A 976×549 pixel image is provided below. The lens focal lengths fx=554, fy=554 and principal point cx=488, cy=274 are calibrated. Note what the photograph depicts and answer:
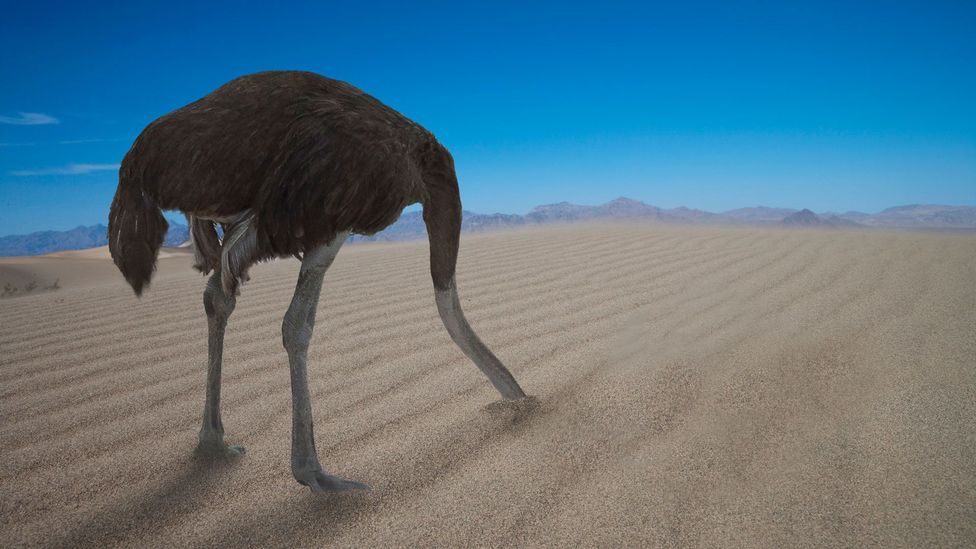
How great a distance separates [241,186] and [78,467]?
1.68m

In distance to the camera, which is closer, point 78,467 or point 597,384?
point 78,467

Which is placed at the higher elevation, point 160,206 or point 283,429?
point 160,206

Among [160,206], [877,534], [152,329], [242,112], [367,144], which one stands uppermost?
[242,112]

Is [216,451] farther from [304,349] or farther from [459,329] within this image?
[459,329]

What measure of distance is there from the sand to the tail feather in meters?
1.00

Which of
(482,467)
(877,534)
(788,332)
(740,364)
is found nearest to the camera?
(877,534)

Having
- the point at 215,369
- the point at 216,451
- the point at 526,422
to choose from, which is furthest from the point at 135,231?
the point at 526,422

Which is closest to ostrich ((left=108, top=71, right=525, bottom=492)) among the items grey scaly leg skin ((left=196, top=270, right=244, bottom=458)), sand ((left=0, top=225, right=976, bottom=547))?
grey scaly leg skin ((left=196, top=270, right=244, bottom=458))

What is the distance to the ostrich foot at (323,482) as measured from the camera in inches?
90.4

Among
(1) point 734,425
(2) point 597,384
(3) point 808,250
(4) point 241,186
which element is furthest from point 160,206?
(3) point 808,250

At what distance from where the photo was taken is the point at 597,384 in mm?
3473

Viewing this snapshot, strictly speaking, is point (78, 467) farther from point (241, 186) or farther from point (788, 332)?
point (788, 332)

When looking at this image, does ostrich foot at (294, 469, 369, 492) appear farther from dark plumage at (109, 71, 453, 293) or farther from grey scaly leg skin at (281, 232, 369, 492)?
dark plumage at (109, 71, 453, 293)

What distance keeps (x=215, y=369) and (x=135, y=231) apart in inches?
29.9
